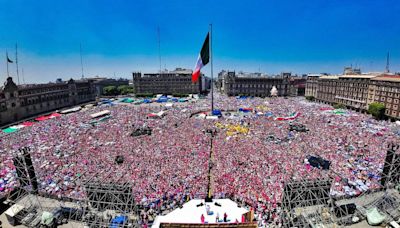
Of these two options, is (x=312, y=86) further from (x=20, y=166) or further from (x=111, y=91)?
(x=111, y=91)

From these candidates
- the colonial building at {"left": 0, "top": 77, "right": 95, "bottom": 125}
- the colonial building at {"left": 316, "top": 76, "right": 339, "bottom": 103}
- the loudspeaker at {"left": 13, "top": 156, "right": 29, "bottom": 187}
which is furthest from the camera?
the colonial building at {"left": 316, "top": 76, "right": 339, "bottom": 103}


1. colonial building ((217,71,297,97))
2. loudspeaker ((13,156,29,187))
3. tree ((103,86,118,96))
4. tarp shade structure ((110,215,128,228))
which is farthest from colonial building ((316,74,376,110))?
tree ((103,86,118,96))

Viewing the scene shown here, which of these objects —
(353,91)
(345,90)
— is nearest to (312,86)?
(345,90)

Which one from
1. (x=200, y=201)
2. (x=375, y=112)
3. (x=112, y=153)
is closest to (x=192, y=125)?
(x=112, y=153)

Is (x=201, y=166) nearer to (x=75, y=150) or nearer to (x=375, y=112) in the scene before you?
(x=75, y=150)

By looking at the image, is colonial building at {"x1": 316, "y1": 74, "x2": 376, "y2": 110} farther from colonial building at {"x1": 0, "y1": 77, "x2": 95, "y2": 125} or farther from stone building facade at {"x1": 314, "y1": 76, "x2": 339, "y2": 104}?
colonial building at {"x1": 0, "y1": 77, "x2": 95, "y2": 125}

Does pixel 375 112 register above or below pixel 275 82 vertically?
below
